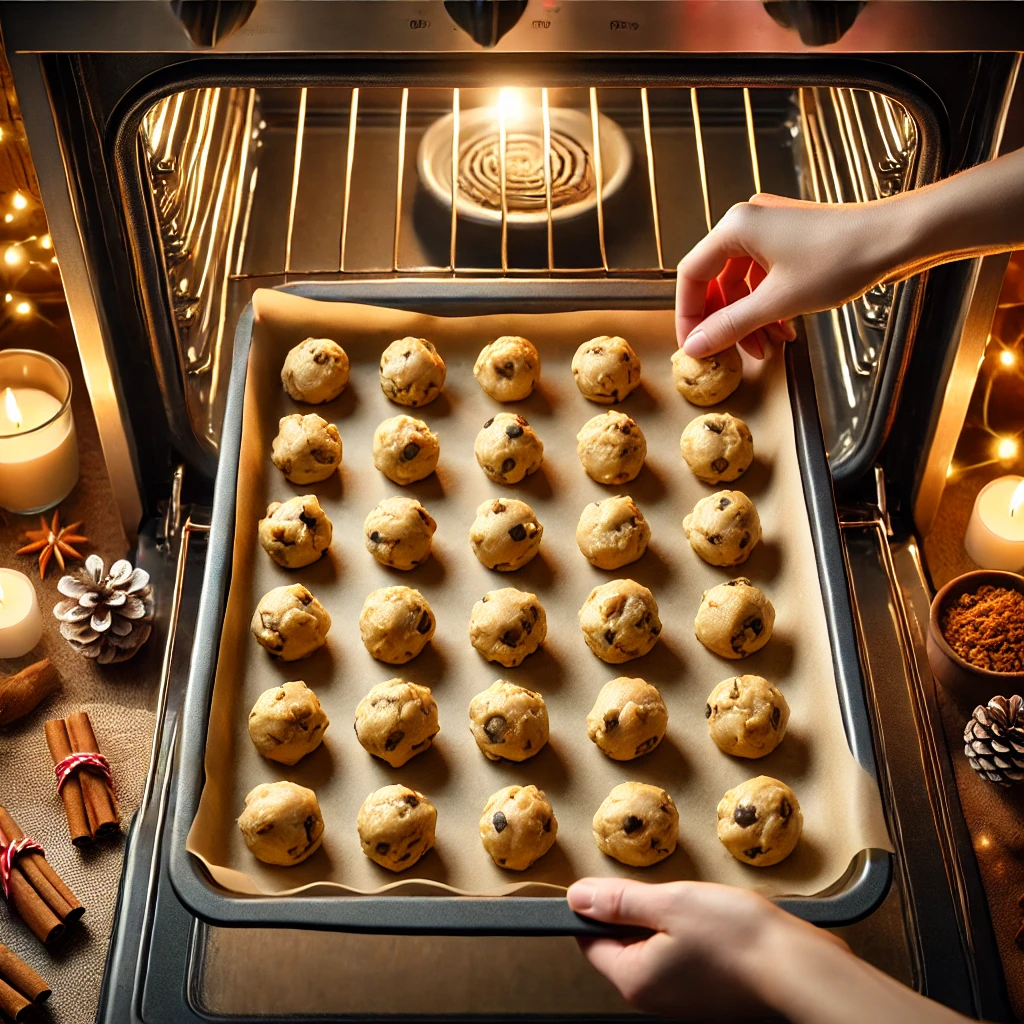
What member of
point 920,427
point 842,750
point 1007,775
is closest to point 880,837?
point 842,750

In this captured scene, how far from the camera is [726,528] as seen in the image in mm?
1681

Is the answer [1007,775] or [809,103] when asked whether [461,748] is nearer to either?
[1007,775]

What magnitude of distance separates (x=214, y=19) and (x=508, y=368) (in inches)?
26.1

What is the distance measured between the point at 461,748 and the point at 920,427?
96cm

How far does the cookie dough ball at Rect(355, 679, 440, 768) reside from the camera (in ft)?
5.00

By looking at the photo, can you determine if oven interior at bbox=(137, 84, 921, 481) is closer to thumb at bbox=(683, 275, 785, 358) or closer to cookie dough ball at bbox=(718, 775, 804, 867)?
thumb at bbox=(683, 275, 785, 358)

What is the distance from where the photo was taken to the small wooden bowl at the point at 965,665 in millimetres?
1799

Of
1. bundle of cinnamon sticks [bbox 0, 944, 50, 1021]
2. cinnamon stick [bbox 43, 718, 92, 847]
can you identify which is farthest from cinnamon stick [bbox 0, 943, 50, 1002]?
cinnamon stick [bbox 43, 718, 92, 847]

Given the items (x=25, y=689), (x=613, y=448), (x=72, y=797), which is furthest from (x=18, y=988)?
(x=613, y=448)

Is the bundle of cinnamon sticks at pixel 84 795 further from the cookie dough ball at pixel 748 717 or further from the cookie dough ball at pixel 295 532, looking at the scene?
the cookie dough ball at pixel 748 717

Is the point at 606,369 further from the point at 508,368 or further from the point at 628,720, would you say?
the point at 628,720

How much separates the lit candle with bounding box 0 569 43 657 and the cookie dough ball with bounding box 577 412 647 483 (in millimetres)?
935

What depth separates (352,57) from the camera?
152 cm

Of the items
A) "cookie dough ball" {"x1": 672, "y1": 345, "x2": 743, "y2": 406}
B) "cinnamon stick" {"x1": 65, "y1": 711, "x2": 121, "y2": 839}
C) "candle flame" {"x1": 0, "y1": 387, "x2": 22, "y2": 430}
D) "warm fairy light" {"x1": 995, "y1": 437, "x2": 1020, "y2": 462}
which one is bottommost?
"cinnamon stick" {"x1": 65, "y1": 711, "x2": 121, "y2": 839}
